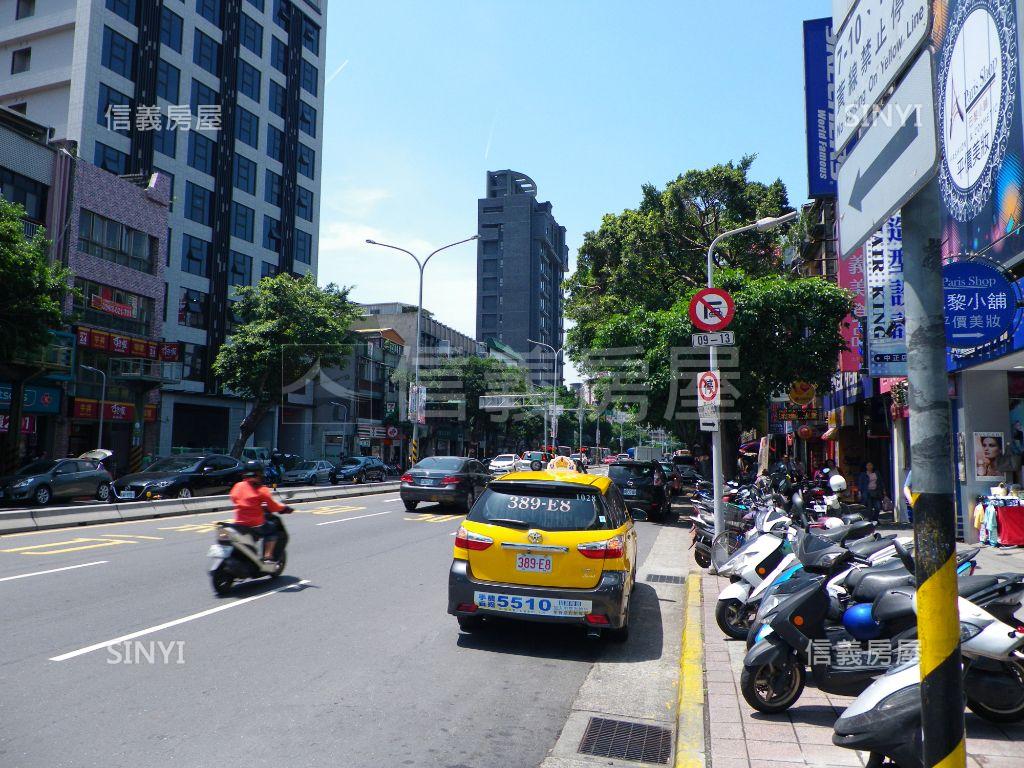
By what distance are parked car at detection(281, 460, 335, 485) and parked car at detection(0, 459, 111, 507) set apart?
1212 centimetres

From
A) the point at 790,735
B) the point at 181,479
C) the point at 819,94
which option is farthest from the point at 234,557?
the point at 819,94

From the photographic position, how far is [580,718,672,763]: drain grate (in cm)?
455

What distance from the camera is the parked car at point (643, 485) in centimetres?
1961

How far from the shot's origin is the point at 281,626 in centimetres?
723

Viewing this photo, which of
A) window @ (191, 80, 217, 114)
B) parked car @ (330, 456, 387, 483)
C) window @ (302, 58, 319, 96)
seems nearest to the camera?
parked car @ (330, 456, 387, 483)

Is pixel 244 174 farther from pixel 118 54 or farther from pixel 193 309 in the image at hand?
pixel 193 309

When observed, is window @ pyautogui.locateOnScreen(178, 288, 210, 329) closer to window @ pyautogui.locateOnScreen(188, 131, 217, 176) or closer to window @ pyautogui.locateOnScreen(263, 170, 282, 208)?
window @ pyautogui.locateOnScreen(188, 131, 217, 176)

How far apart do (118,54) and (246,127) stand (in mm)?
9194

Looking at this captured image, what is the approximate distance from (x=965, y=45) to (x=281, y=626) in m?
14.1

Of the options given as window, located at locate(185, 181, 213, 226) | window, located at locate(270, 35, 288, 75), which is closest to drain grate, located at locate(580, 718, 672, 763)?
window, located at locate(185, 181, 213, 226)

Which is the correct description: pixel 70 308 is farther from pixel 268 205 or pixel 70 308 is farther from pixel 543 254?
pixel 543 254

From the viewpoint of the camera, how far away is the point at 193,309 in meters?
40.8

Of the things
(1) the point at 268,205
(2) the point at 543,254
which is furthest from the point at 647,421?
(2) the point at 543,254

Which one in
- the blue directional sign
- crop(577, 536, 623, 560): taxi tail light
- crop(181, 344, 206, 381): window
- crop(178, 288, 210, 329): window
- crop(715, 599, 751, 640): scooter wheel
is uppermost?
crop(178, 288, 210, 329): window
